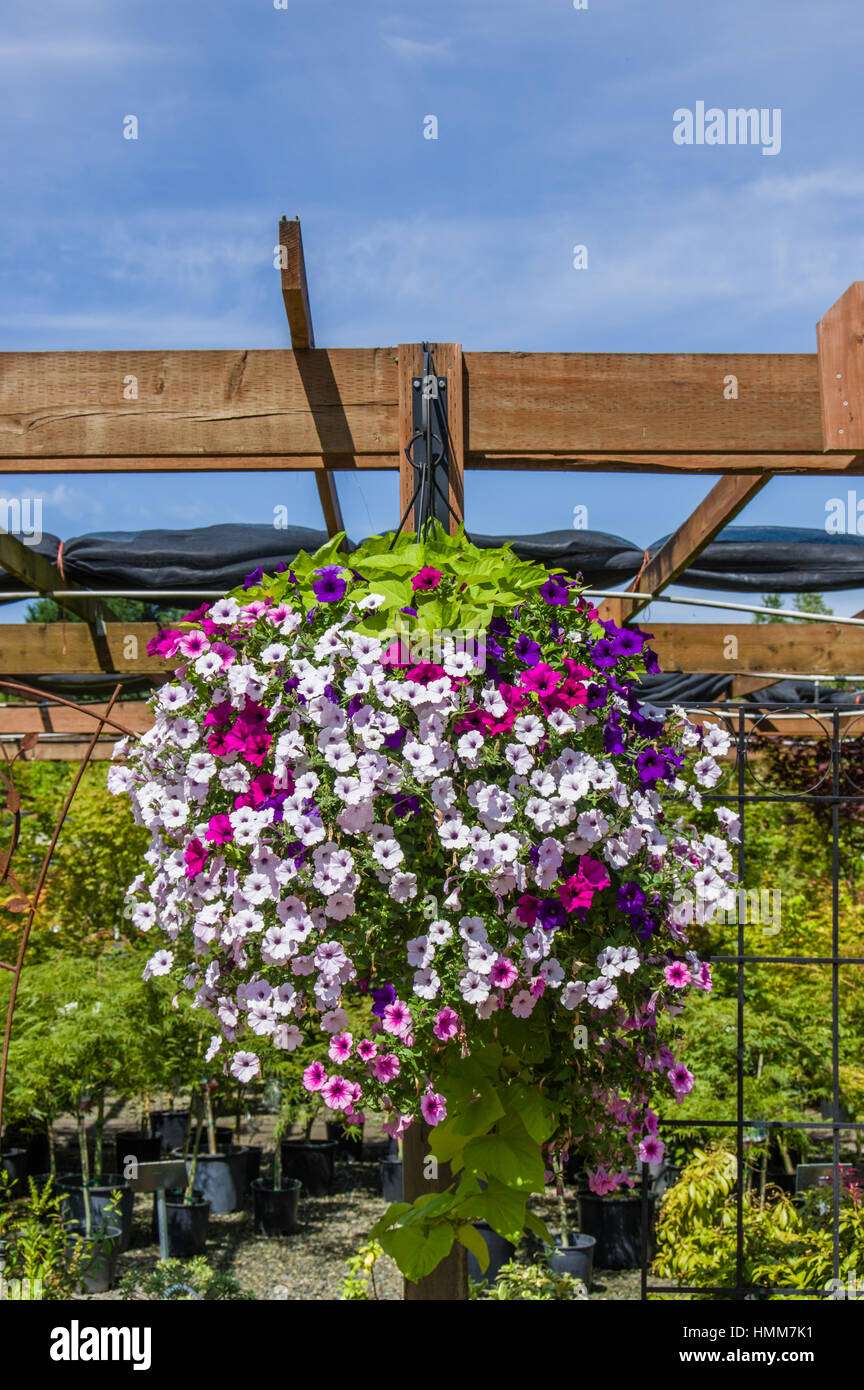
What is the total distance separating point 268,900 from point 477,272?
2.03 metres

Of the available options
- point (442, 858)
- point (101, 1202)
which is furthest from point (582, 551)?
point (101, 1202)

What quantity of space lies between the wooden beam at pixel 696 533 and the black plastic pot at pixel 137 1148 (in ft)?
14.2

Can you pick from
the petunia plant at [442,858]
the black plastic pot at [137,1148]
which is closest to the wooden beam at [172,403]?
the petunia plant at [442,858]

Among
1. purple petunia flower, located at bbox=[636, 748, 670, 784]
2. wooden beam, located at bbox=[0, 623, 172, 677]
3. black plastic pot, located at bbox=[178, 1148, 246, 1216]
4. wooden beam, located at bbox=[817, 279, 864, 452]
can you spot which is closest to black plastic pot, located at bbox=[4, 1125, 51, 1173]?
black plastic pot, located at bbox=[178, 1148, 246, 1216]

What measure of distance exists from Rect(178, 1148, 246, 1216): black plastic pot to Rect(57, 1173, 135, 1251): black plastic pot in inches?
15.0

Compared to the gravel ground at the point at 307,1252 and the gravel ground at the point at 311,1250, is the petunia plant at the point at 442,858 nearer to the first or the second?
the gravel ground at the point at 311,1250

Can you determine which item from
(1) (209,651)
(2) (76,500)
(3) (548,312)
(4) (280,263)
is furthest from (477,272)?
(2) (76,500)

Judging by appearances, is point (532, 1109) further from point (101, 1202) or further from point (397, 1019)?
point (101, 1202)

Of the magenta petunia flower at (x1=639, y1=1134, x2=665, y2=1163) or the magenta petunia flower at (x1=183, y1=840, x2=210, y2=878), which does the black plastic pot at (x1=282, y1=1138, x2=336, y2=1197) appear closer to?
the magenta petunia flower at (x1=639, y1=1134, x2=665, y2=1163)

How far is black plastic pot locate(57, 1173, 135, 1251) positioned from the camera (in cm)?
529

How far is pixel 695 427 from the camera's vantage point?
219cm

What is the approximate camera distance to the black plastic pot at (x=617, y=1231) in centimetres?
525

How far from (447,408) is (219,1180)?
5.24m

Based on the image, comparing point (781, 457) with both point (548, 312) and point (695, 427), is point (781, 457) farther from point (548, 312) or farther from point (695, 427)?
point (548, 312)
